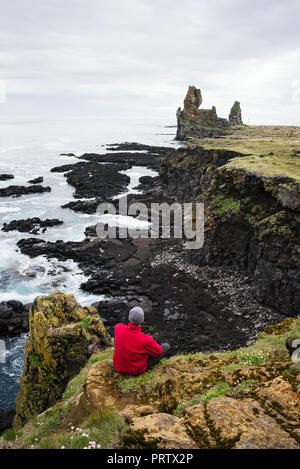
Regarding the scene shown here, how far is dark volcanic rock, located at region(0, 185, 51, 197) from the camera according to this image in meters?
66.1

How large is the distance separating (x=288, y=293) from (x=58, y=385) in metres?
18.4

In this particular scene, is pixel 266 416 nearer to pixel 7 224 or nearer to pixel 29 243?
pixel 29 243

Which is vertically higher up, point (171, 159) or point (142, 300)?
point (171, 159)

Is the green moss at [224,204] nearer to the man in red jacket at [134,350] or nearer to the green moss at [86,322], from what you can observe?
the green moss at [86,322]

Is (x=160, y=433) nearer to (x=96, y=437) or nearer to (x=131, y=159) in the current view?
(x=96, y=437)

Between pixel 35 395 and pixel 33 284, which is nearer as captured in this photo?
pixel 35 395

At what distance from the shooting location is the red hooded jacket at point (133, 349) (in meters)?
7.92

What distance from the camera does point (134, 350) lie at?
8016 millimetres

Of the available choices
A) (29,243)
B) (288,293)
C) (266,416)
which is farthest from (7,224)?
(266,416)

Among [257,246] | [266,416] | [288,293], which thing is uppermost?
[266,416]

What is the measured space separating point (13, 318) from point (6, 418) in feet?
33.7

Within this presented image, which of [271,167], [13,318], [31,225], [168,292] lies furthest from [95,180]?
[13,318]

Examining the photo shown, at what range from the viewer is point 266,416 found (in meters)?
5.48
